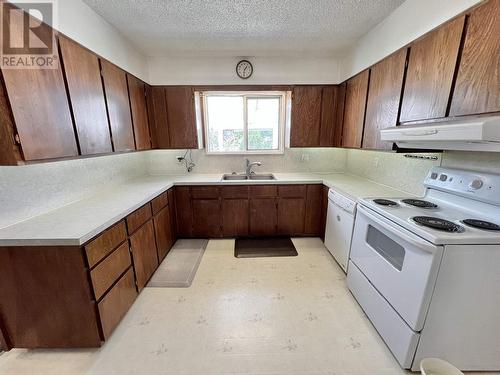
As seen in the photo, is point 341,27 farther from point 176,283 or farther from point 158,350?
point 158,350

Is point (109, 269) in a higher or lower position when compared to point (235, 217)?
higher

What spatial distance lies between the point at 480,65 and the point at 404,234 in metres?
1.06

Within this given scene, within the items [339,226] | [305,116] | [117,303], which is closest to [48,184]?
[117,303]

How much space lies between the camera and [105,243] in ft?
4.88

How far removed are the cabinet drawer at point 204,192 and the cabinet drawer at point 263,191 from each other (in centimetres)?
49

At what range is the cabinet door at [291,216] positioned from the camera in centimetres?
293

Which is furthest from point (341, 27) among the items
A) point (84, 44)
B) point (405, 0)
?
point (84, 44)

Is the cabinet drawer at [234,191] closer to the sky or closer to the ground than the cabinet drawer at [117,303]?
closer to the sky

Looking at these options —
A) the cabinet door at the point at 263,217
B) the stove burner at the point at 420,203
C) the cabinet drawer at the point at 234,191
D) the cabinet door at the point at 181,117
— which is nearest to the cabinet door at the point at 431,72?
the stove burner at the point at 420,203

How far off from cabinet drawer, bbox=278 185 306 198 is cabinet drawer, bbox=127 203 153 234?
163 centimetres

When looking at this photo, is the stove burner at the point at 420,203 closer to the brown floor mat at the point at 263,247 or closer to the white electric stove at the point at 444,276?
the white electric stove at the point at 444,276

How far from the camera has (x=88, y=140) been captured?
1.74 m

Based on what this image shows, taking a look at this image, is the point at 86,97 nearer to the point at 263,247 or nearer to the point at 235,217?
the point at 235,217

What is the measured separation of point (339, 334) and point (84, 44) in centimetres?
306
